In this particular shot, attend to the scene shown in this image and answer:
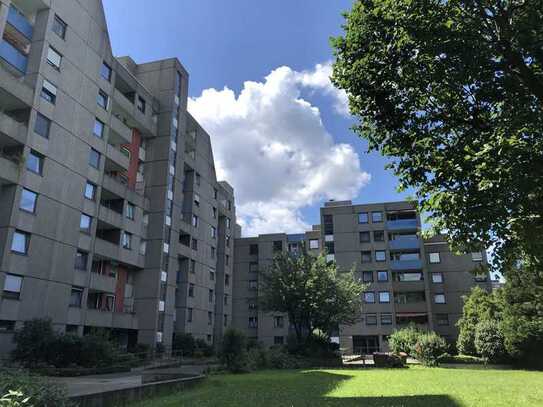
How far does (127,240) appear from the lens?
38.3m

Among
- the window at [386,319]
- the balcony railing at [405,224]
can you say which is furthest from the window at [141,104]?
the window at [386,319]

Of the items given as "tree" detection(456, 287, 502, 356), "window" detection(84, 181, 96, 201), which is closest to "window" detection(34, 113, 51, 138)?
"window" detection(84, 181, 96, 201)

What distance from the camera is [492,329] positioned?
120 feet

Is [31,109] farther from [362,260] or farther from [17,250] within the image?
[362,260]

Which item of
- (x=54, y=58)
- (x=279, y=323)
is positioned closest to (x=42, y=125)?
(x=54, y=58)

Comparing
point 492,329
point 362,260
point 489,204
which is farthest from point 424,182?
point 362,260

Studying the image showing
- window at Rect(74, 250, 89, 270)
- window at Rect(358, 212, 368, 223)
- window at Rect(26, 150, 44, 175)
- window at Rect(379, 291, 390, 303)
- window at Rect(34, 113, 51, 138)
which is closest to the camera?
window at Rect(26, 150, 44, 175)

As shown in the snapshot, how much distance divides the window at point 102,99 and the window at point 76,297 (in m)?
15.4

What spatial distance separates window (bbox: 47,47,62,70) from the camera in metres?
30.0

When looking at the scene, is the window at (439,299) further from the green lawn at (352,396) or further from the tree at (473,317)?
the green lawn at (352,396)

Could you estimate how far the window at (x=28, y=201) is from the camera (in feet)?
86.9

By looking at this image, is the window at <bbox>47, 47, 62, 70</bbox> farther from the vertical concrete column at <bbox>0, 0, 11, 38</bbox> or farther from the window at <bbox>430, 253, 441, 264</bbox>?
the window at <bbox>430, 253, 441, 264</bbox>

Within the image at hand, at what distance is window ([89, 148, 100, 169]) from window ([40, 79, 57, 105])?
5.28 m

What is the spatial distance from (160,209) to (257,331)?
35443 millimetres
